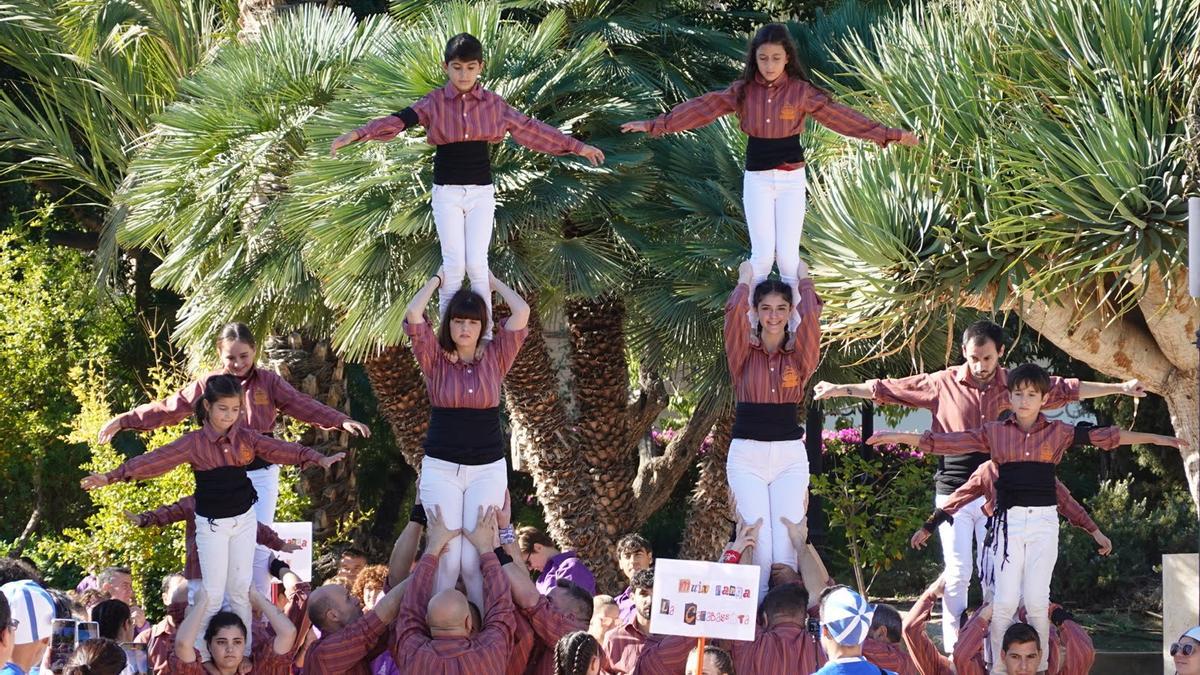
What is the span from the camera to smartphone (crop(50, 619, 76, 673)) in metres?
5.85

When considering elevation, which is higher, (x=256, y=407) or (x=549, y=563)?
(x=256, y=407)

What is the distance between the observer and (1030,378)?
7.60 metres

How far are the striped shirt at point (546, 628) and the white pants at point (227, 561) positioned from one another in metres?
1.33

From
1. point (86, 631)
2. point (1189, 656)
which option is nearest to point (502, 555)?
point (86, 631)

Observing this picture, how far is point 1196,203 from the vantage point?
22.9 feet

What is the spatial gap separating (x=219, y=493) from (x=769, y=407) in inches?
102

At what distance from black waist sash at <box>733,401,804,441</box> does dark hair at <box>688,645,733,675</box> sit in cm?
110

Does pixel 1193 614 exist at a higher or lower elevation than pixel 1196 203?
lower

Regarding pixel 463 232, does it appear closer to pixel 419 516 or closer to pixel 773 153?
pixel 419 516

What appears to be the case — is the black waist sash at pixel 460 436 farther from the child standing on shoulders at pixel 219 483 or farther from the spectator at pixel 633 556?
the spectator at pixel 633 556

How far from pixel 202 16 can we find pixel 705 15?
404 centimetres

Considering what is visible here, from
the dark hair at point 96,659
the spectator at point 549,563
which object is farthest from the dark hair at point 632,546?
the dark hair at point 96,659

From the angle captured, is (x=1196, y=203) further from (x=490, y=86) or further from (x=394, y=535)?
(x=394, y=535)

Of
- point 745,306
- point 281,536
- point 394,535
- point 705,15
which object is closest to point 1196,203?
point 745,306
